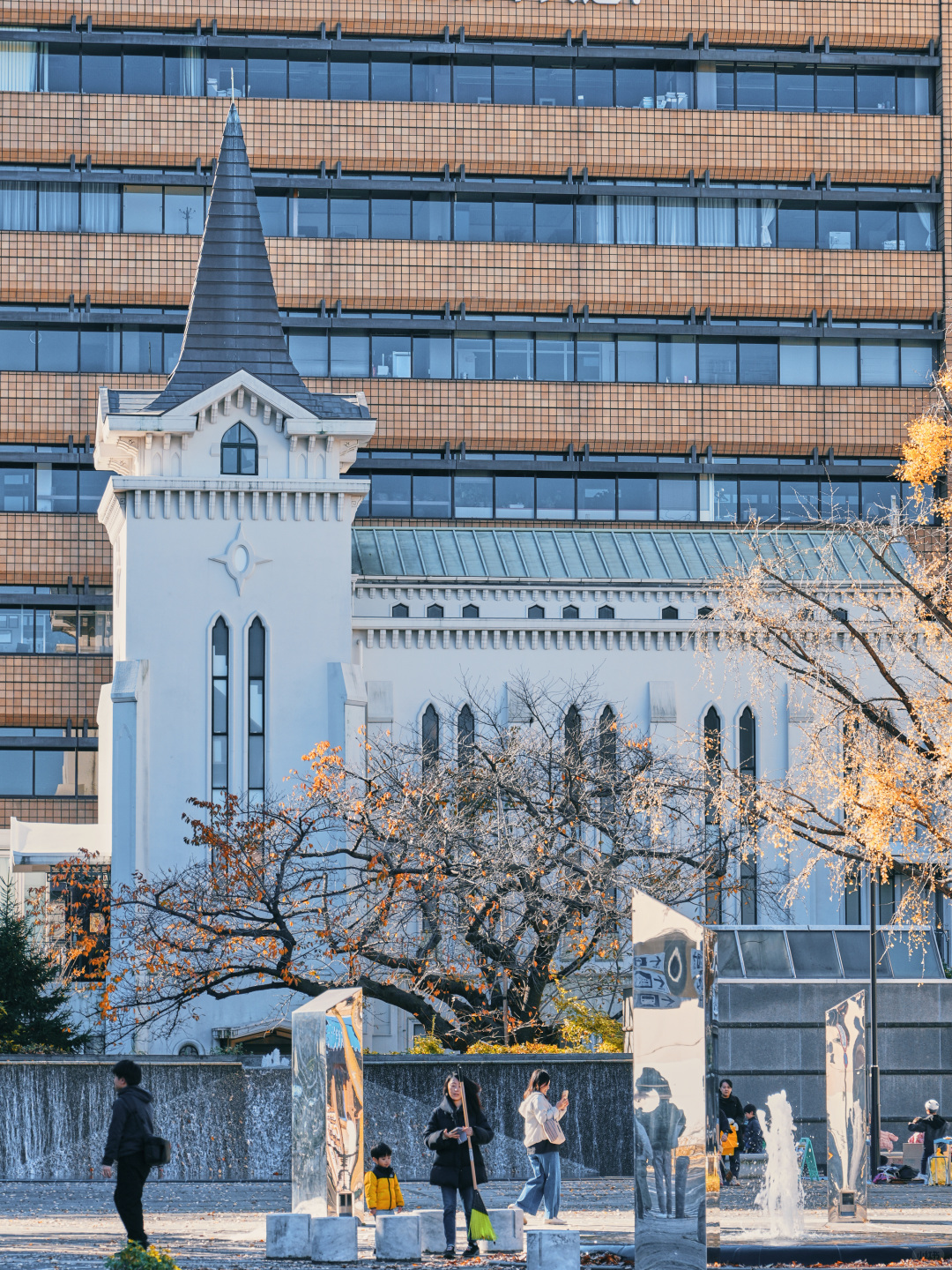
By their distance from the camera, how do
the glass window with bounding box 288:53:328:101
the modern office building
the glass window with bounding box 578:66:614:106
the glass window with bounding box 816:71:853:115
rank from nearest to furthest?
the modern office building
the glass window with bounding box 288:53:328:101
the glass window with bounding box 578:66:614:106
the glass window with bounding box 816:71:853:115

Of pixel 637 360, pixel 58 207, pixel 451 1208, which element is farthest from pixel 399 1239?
pixel 58 207

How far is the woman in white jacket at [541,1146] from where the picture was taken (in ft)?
60.7

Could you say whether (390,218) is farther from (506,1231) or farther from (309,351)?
(506,1231)

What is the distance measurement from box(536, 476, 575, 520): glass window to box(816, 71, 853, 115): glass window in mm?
15212

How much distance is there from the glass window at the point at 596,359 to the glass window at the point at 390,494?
21.5ft

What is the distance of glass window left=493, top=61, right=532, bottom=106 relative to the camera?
6506 cm

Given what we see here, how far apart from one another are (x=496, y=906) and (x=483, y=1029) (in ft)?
6.17

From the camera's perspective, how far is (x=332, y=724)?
44.1m

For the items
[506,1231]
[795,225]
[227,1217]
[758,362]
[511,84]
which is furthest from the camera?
[795,225]

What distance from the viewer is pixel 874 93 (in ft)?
220

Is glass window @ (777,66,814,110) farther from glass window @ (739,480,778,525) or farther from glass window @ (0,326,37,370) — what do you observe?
glass window @ (0,326,37,370)

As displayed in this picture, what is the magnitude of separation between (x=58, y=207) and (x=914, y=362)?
27.3m

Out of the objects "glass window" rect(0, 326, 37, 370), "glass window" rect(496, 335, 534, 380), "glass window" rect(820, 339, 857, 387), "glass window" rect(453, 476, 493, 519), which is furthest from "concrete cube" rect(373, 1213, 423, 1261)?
"glass window" rect(820, 339, 857, 387)

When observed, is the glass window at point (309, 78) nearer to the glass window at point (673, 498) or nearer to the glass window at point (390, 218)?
the glass window at point (390, 218)
